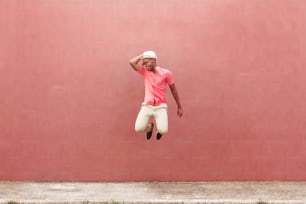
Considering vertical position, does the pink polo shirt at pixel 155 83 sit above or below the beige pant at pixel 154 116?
above

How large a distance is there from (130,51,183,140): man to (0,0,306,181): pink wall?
46 centimetres

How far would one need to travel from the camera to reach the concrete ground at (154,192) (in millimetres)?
8344

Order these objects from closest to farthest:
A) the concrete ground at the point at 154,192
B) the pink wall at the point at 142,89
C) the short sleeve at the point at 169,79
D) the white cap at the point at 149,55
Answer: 1. the concrete ground at the point at 154,192
2. the white cap at the point at 149,55
3. the short sleeve at the point at 169,79
4. the pink wall at the point at 142,89

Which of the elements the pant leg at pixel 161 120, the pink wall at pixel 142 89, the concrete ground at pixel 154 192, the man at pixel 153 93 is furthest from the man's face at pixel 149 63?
the concrete ground at pixel 154 192

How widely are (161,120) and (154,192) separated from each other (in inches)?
42.9

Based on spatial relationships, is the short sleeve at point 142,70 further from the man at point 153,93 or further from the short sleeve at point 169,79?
the short sleeve at point 169,79

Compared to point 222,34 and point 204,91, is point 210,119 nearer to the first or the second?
point 204,91

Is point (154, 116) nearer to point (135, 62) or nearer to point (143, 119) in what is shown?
point (143, 119)

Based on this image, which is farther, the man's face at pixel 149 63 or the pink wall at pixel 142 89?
the pink wall at pixel 142 89

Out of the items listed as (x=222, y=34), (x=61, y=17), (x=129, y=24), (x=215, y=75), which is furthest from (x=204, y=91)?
(x=61, y=17)

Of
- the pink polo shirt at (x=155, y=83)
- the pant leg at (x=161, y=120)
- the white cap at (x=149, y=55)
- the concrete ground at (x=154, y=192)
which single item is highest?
the white cap at (x=149, y=55)

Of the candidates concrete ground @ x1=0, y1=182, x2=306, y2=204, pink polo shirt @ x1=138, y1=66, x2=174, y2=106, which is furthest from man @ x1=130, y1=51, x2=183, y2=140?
concrete ground @ x1=0, y1=182, x2=306, y2=204

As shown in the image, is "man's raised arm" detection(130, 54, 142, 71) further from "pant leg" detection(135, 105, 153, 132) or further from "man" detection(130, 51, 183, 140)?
"pant leg" detection(135, 105, 153, 132)

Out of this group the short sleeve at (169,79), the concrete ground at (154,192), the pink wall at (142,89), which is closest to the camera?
the concrete ground at (154,192)
